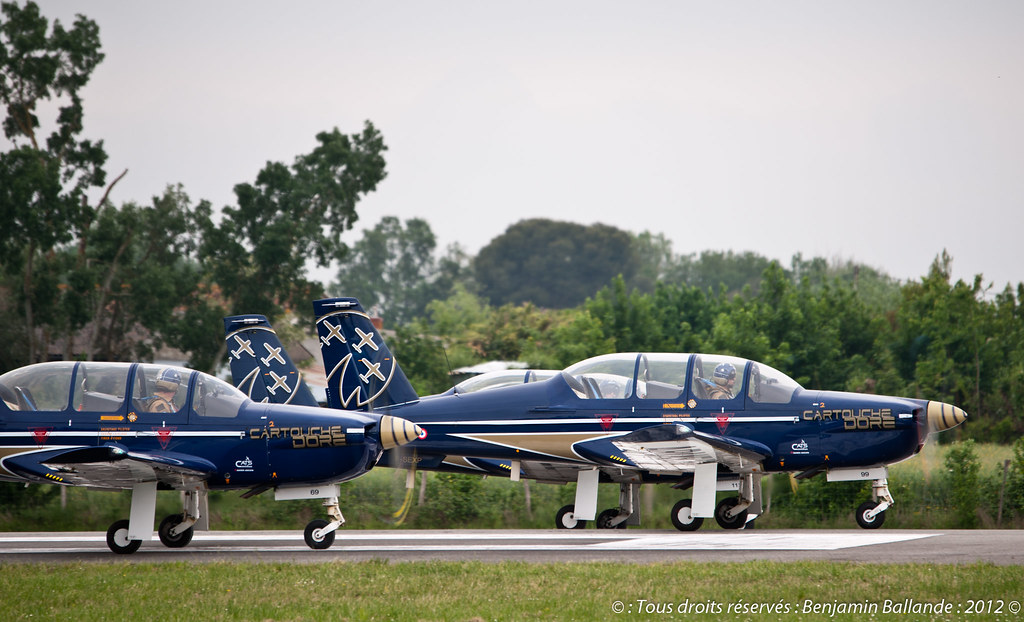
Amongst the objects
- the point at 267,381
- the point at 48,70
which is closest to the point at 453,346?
the point at 48,70

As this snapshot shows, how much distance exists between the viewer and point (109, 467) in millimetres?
12680

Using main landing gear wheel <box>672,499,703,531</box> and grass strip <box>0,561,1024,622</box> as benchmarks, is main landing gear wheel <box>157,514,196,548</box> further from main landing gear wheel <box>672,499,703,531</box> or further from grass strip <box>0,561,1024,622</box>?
main landing gear wheel <box>672,499,703,531</box>

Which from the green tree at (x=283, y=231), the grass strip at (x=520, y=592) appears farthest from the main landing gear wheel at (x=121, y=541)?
the green tree at (x=283, y=231)

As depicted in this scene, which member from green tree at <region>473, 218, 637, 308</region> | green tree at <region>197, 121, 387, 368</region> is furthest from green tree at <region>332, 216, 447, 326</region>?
green tree at <region>197, 121, 387, 368</region>

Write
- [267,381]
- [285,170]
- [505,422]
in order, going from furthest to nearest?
[285,170] → [267,381] → [505,422]

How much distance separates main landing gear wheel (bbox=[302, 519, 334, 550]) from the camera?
13562 mm

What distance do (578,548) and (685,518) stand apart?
10.3 feet

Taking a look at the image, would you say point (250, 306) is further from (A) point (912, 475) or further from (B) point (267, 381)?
(A) point (912, 475)

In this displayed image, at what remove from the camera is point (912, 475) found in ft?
62.8

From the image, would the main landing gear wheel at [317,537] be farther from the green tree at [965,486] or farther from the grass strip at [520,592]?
A: the green tree at [965,486]

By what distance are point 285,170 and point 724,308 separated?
1836 cm

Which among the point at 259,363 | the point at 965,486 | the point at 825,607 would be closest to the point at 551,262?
the point at 965,486

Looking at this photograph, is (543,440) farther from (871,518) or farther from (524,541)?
(871,518)

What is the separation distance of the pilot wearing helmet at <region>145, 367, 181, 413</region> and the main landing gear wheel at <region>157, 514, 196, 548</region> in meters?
1.71
